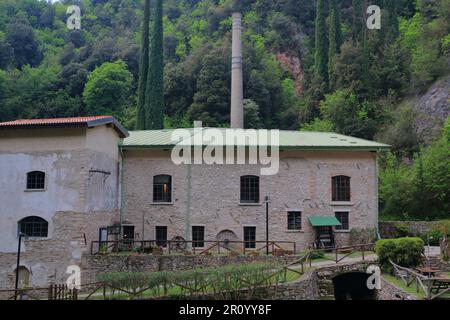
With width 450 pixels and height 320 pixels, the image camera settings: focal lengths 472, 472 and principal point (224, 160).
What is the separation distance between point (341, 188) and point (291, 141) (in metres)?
3.77

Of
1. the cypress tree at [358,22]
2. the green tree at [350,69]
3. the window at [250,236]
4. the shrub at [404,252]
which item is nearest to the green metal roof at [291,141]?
the window at [250,236]

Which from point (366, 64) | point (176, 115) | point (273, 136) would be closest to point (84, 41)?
point (176, 115)

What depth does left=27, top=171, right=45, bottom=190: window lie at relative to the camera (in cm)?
2220

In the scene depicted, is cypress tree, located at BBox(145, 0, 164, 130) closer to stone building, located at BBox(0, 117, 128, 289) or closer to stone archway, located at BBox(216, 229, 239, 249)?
stone archway, located at BBox(216, 229, 239, 249)

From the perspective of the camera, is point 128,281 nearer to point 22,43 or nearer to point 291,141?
point 291,141

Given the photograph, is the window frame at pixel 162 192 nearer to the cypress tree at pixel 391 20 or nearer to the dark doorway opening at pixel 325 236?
the dark doorway opening at pixel 325 236

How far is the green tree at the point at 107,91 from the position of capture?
56.2 m

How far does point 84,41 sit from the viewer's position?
76.8 m

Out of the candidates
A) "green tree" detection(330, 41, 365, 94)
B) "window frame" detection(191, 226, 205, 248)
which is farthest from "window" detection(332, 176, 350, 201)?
"green tree" detection(330, 41, 365, 94)

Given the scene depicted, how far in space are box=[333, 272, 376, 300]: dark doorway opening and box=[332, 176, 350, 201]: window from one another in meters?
5.00

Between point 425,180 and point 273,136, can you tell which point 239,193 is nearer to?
point 273,136

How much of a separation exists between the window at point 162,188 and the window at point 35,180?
596cm

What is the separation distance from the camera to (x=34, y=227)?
2197 cm

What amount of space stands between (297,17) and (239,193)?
48.9 m
